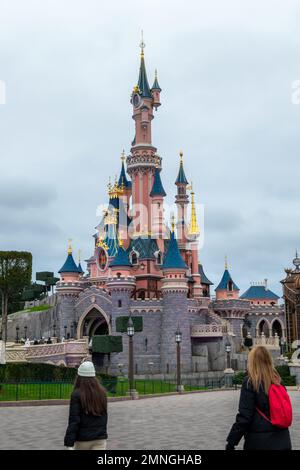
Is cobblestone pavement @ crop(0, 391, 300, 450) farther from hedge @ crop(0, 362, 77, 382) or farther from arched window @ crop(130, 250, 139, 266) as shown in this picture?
arched window @ crop(130, 250, 139, 266)

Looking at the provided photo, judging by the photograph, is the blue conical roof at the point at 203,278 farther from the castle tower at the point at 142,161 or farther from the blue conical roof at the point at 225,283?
the castle tower at the point at 142,161

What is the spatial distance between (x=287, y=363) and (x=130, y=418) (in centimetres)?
3037

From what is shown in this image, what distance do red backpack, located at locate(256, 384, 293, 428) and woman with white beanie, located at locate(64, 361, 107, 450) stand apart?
1.88 metres

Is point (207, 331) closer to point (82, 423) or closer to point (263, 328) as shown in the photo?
point (263, 328)

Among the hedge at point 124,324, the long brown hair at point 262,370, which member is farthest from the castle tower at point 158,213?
the long brown hair at point 262,370

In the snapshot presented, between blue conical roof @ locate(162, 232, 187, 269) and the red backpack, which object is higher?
blue conical roof @ locate(162, 232, 187, 269)

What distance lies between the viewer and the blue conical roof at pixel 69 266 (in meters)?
61.1

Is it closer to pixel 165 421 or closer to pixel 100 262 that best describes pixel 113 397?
pixel 165 421

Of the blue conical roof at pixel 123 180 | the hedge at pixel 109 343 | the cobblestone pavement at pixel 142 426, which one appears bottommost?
the cobblestone pavement at pixel 142 426

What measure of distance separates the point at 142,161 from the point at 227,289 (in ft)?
56.2

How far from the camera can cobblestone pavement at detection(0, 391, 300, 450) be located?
1388 cm

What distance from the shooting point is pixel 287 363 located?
4794cm

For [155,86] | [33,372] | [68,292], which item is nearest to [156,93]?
[155,86]

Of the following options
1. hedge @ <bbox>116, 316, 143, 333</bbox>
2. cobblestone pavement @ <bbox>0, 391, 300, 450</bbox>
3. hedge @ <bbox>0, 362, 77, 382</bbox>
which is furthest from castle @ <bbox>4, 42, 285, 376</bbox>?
cobblestone pavement @ <bbox>0, 391, 300, 450</bbox>
